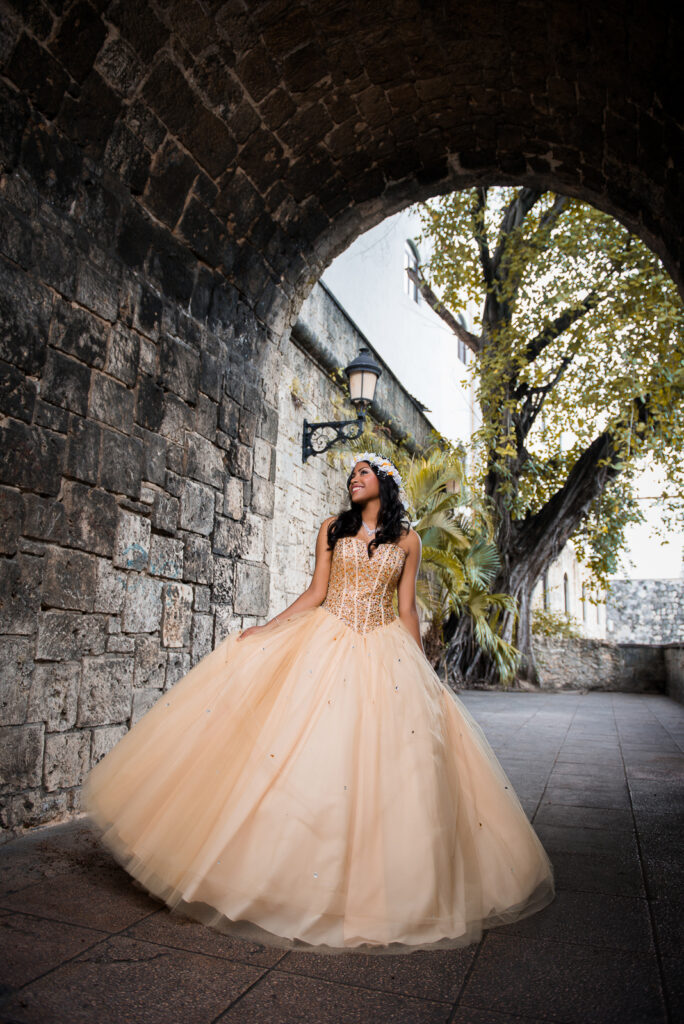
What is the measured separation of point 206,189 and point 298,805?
11.6 ft

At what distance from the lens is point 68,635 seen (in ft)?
11.1

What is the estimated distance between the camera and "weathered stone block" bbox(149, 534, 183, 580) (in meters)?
3.98

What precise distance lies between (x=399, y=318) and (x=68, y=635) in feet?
32.9

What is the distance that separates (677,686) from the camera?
11773 millimetres

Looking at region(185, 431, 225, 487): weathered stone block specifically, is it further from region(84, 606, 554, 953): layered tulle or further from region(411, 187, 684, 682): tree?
region(411, 187, 684, 682): tree

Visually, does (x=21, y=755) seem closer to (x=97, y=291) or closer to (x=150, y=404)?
(x=150, y=404)

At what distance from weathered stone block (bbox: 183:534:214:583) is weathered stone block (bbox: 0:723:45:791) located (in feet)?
4.21

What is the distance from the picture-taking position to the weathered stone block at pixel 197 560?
4.25 meters

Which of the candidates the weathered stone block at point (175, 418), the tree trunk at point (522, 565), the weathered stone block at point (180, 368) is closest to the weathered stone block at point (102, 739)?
the weathered stone block at point (175, 418)

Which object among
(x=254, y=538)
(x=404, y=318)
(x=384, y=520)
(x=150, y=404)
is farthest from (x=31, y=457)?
(x=404, y=318)

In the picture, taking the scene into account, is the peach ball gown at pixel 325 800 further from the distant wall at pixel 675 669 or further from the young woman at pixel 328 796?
the distant wall at pixel 675 669

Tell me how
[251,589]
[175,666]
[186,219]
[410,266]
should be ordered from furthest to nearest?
[410,266] < [251,589] < [186,219] < [175,666]

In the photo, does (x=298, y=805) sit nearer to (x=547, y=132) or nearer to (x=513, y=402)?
(x=547, y=132)

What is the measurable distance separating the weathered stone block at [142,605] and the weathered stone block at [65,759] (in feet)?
1.94
